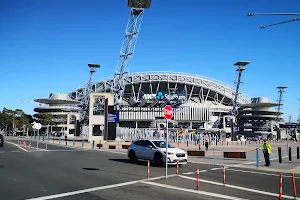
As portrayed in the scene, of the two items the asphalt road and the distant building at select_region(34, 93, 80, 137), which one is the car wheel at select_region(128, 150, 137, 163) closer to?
the asphalt road

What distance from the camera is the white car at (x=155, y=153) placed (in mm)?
16172

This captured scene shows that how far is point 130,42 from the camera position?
277 feet

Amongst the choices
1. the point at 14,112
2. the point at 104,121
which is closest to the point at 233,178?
the point at 104,121

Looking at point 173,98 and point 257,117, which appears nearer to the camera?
point 173,98

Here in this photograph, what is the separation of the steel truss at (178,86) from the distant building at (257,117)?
6.10m

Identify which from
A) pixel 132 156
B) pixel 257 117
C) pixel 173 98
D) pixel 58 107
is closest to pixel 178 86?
pixel 173 98

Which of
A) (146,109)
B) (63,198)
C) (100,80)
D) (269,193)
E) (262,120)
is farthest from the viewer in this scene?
(262,120)

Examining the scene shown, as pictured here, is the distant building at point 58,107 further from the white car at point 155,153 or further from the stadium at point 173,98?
the white car at point 155,153

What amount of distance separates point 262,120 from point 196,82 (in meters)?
39.1

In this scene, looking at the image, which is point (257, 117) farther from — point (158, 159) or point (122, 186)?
point (122, 186)

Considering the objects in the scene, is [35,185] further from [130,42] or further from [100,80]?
[100,80]

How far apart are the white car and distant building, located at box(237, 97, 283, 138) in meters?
117

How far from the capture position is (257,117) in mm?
130500

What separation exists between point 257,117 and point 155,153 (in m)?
124
